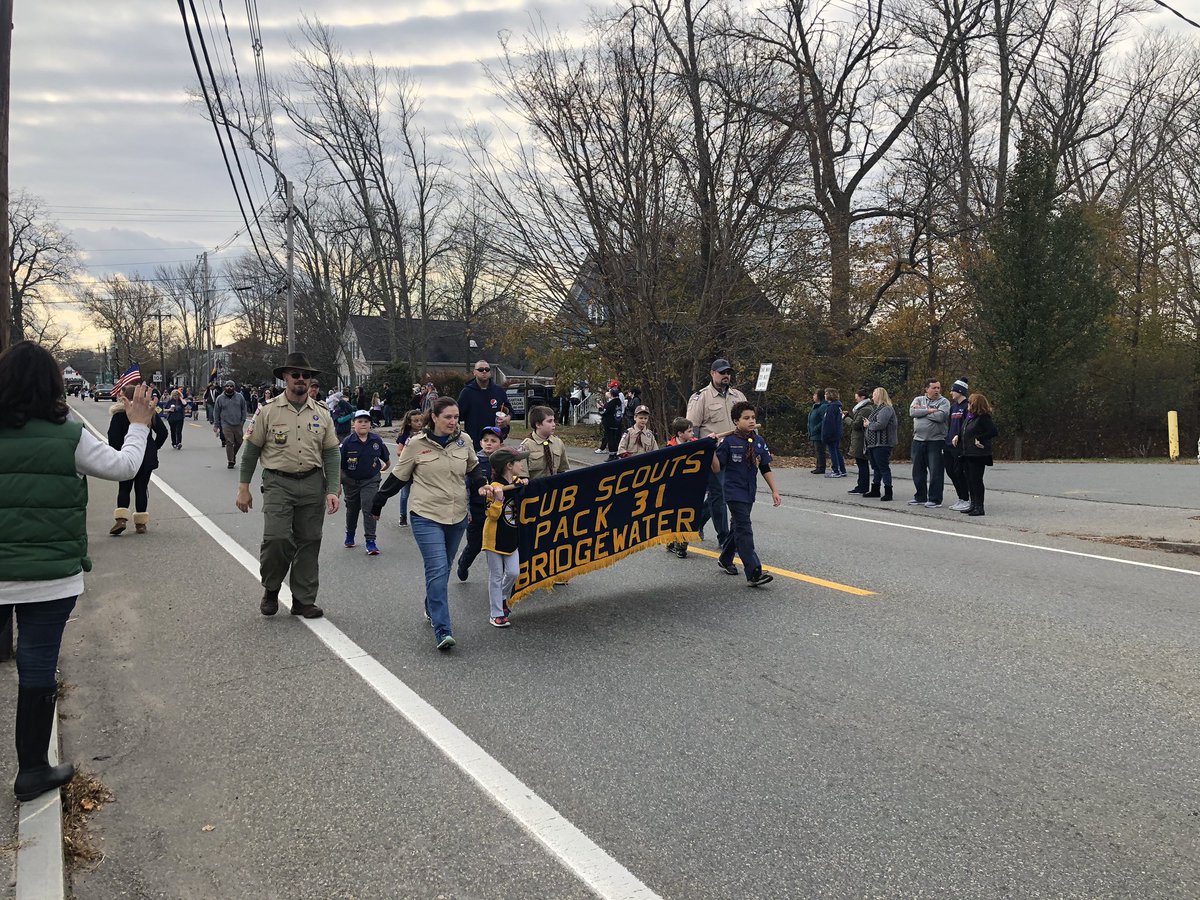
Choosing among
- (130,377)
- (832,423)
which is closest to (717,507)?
(130,377)

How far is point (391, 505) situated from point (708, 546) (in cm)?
559

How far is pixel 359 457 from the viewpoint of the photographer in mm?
10492

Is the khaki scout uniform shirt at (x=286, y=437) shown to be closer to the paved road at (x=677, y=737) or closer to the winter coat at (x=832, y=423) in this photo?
the paved road at (x=677, y=737)

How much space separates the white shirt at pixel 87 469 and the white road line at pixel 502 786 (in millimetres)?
261

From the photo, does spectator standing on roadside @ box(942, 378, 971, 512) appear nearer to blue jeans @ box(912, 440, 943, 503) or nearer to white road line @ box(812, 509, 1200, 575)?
blue jeans @ box(912, 440, 943, 503)

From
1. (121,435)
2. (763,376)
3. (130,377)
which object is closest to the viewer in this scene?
(130,377)

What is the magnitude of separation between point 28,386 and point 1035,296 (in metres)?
28.7

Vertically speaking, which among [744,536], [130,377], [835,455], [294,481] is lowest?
[744,536]

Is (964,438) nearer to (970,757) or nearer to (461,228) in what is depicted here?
(970,757)

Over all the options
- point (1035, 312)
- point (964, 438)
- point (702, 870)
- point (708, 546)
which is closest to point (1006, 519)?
point (964, 438)

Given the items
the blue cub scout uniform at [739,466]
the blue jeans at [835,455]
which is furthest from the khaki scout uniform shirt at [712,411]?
the blue jeans at [835,455]

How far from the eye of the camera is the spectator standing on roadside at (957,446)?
43.0ft

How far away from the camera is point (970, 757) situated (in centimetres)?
421

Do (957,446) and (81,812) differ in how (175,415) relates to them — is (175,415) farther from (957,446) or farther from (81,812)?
(81,812)
